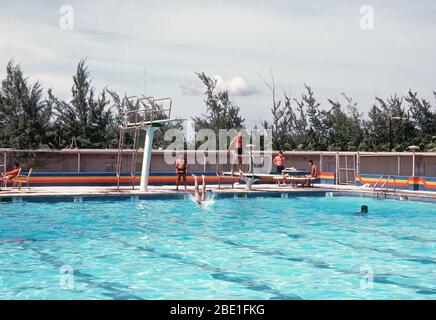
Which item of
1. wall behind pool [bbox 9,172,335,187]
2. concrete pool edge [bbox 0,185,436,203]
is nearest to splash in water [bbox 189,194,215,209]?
concrete pool edge [bbox 0,185,436,203]

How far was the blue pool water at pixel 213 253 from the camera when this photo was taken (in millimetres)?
7250

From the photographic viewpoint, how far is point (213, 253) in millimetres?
9781

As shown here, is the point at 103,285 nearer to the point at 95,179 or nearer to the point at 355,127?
the point at 95,179

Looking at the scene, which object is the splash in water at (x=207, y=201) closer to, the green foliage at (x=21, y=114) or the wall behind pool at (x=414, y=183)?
the wall behind pool at (x=414, y=183)

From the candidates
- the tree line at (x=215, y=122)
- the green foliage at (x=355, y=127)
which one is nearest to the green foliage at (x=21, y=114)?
the tree line at (x=215, y=122)

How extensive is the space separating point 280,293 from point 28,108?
30393 mm

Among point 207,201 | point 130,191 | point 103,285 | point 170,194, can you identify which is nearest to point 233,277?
point 103,285

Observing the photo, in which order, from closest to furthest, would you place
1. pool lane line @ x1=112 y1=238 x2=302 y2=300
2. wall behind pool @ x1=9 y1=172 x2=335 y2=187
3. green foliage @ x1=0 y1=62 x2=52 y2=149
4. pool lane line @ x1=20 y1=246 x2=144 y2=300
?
pool lane line @ x1=20 y1=246 x2=144 y2=300 → pool lane line @ x1=112 y1=238 x2=302 y2=300 → wall behind pool @ x1=9 y1=172 x2=335 y2=187 → green foliage @ x1=0 y1=62 x2=52 y2=149

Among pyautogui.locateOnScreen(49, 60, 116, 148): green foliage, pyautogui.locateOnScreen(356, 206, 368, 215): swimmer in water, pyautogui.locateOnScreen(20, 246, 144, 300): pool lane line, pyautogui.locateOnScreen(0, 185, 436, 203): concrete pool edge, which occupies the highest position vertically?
pyautogui.locateOnScreen(49, 60, 116, 148): green foliage

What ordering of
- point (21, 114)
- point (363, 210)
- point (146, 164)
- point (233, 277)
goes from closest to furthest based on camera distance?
point (233, 277) < point (363, 210) < point (146, 164) < point (21, 114)

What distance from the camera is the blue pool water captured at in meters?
7.25

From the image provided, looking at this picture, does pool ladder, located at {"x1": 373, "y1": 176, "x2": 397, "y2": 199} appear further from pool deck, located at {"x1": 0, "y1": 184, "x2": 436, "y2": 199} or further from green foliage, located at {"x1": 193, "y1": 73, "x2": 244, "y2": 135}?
green foliage, located at {"x1": 193, "y1": 73, "x2": 244, "y2": 135}

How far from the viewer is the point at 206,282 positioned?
7.59m
